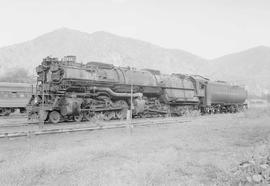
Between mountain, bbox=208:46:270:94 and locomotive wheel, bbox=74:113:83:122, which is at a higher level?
mountain, bbox=208:46:270:94

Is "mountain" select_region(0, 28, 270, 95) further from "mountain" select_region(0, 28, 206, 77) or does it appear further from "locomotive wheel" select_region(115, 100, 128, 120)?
"locomotive wheel" select_region(115, 100, 128, 120)

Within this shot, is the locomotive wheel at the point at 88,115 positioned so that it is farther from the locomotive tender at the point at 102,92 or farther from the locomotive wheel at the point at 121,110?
the locomotive wheel at the point at 121,110

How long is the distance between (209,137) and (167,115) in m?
12.2

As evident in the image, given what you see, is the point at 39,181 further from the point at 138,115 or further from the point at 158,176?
the point at 138,115

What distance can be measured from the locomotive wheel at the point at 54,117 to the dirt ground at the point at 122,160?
5918 millimetres

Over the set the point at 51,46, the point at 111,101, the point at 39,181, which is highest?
the point at 51,46

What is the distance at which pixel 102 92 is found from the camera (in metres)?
20.5

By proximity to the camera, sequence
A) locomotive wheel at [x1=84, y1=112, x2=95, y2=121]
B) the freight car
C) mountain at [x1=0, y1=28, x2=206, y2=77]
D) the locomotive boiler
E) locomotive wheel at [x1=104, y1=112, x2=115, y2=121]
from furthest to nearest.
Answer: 1. mountain at [x1=0, y1=28, x2=206, y2=77]
2. the freight car
3. locomotive wheel at [x1=104, y1=112, x2=115, y2=121]
4. locomotive wheel at [x1=84, y1=112, x2=95, y2=121]
5. the locomotive boiler

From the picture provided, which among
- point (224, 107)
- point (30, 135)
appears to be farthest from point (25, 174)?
point (224, 107)

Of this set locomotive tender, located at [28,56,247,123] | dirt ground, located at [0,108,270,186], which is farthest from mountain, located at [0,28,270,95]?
dirt ground, located at [0,108,270,186]

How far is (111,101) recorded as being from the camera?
21219 millimetres

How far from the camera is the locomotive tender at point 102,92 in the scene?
18.4 metres

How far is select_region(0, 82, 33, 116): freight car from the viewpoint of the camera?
1107 inches

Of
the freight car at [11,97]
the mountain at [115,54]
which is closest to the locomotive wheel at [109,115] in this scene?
the freight car at [11,97]
